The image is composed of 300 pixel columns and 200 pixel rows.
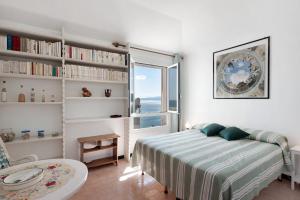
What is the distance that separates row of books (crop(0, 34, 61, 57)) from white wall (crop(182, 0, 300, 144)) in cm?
267

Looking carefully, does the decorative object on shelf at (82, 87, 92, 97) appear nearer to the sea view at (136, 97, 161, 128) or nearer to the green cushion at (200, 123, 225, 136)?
the sea view at (136, 97, 161, 128)

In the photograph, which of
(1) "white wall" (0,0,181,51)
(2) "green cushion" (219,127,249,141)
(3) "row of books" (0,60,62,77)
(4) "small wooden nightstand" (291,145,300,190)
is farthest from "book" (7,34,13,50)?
(4) "small wooden nightstand" (291,145,300,190)

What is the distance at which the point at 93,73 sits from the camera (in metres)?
2.85

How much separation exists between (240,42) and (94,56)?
2.74 m

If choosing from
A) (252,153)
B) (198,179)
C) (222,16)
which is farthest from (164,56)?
(198,179)

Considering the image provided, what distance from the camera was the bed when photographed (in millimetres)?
1439

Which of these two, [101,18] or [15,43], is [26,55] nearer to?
[15,43]

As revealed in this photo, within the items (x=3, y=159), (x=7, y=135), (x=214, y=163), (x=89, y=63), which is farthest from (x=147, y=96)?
(x=3, y=159)

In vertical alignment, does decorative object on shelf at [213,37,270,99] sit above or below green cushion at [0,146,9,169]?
above

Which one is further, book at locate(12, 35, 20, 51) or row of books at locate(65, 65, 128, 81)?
row of books at locate(65, 65, 128, 81)

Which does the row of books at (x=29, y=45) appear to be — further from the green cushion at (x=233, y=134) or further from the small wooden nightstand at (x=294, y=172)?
the small wooden nightstand at (x=294, y=172)

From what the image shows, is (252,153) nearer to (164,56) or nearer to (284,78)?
(284,78)

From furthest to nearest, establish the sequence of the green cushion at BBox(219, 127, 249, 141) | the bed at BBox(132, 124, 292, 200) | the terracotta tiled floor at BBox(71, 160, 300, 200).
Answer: the green cushion at BBox(219, 127, 249, 141) → the terracotta tiled floor at BBox(71, 160, 300, 200) → the bed at BBox(132, 124, 292, 200)

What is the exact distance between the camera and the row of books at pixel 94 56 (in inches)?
104
